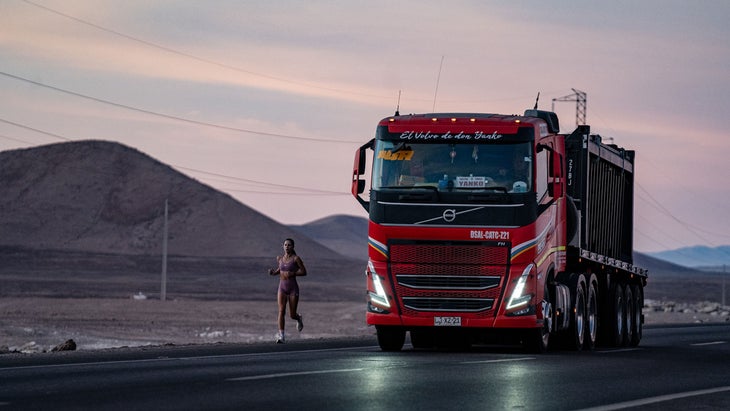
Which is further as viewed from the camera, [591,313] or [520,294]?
[591,313]

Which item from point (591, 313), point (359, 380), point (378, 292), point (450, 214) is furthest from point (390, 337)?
point (359, 380)

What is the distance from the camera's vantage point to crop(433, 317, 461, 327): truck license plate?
71.3 feet

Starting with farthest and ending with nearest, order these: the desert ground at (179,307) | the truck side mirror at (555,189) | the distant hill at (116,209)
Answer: the distant hill at (116,209) → the desert ground at (179,307) → the truck side mirror at (555,189)

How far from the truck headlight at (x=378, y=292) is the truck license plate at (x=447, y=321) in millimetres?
786

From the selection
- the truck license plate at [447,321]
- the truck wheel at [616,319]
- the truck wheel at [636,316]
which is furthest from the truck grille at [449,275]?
the truck wheel at [636,316]

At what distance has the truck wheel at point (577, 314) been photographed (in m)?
24.9

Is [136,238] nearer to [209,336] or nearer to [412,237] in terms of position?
[209,336]

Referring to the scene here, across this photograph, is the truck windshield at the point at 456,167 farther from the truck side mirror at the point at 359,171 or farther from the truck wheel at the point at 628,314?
the truck wheel at the point at 628,314

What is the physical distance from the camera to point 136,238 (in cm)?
15738

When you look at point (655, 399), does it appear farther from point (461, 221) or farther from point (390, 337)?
point (390, 337)

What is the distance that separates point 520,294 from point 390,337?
8.43 feet

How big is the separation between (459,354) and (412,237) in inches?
81.7

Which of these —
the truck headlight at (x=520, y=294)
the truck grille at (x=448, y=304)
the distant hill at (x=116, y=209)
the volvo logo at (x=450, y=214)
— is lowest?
the truck grille at (x=448, y=304)

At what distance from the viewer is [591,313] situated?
86.6 feet
